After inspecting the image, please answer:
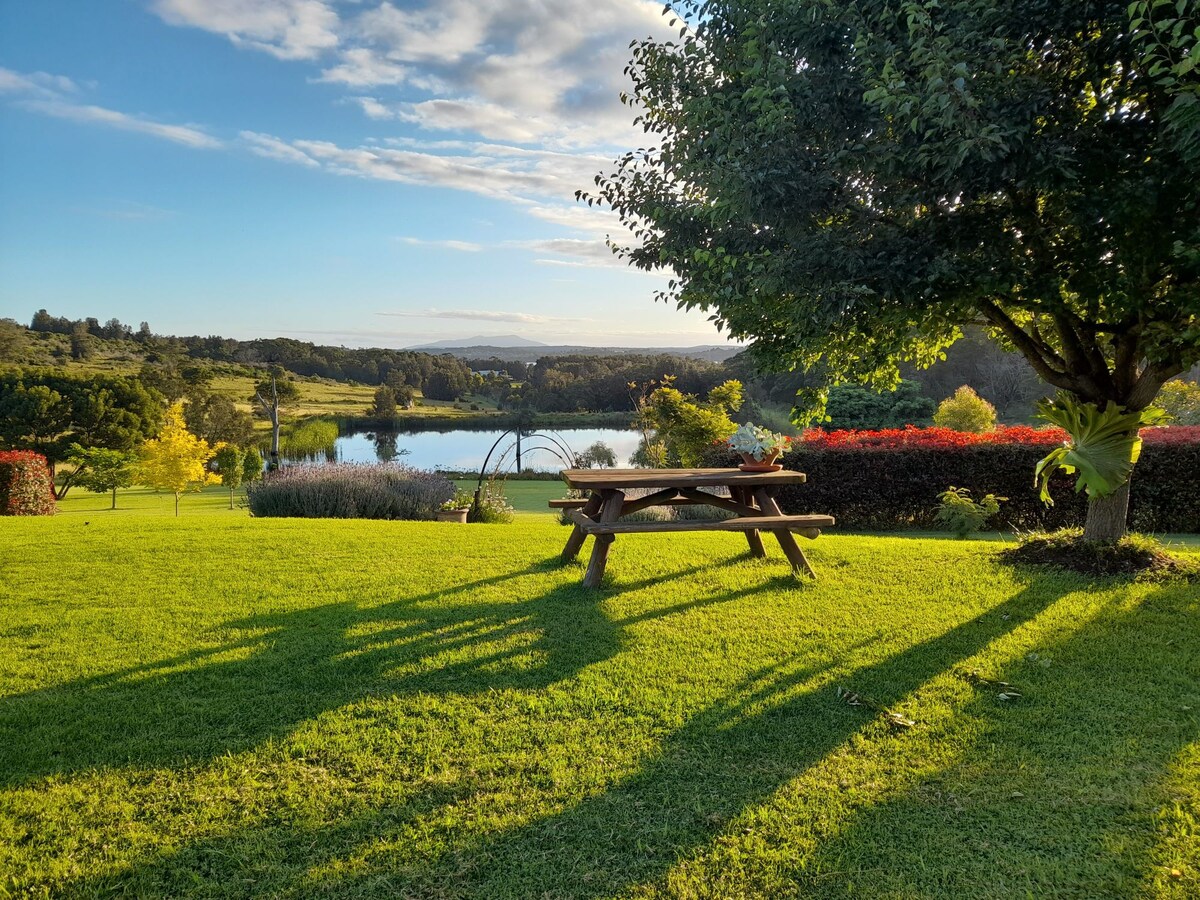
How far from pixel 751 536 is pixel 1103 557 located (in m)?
2.74

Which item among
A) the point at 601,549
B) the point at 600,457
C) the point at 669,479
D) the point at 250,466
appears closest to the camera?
the point at 601,549

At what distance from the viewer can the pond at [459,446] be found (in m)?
24.8

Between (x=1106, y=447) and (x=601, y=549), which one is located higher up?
(x=1106, y=447)

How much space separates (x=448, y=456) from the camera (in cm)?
3120

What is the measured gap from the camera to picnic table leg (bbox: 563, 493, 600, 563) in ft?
19.3

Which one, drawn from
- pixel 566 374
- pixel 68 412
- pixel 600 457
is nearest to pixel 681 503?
pixel 600 457

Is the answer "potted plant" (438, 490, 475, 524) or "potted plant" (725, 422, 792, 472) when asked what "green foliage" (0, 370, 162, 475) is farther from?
"potted plant" (725, 422, 792, 472)

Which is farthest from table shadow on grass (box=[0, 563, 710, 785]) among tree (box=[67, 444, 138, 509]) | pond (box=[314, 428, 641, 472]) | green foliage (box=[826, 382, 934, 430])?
green foliage (box=[826, 382, 934, 430])

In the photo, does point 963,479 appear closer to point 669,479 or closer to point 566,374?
point 669,479

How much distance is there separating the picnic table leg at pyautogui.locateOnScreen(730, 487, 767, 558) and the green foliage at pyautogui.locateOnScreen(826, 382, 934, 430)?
17.8m

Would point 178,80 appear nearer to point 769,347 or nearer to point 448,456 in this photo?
point 769,347

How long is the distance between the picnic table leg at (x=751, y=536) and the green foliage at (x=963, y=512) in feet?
13.6

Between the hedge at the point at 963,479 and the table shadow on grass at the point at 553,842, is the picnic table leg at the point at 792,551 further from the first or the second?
the hedge at the point at 963,479

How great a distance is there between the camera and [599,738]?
2877 mm
